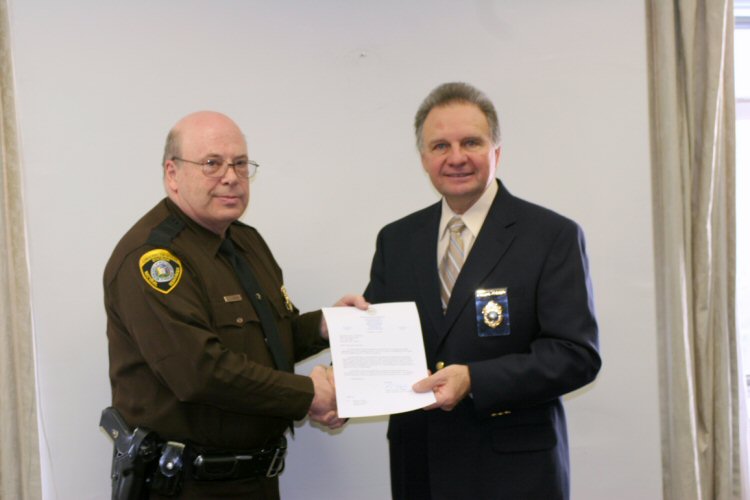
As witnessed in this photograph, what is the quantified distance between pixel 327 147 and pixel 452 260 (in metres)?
1.03

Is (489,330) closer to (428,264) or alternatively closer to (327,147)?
(428,264)

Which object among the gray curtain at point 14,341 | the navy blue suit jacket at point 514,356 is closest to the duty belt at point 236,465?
the navy blue suit jacket at point 514,356

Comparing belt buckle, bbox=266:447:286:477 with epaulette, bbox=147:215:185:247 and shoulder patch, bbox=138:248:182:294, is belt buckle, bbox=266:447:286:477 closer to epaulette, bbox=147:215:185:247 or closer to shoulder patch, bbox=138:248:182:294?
shoulder patch, bbox=138:248:182:294

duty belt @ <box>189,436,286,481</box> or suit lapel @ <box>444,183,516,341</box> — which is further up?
suit lapel @ <box>444,183,516,341</box>

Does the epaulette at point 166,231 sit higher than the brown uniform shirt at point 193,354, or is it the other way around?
the epaulette at point 166,231

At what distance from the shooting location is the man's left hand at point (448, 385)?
218 cm

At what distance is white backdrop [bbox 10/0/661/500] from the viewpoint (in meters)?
3.00

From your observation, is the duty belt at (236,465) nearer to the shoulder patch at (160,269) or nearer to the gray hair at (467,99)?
the shoulder patch at (160,269)

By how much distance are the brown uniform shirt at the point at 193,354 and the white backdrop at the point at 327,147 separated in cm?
77

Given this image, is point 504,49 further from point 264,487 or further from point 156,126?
point 264,487

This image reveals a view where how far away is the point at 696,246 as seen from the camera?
332 cm

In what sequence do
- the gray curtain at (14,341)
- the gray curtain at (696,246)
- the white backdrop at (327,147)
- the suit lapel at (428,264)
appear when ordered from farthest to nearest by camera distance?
the gray curtain at (696,246) < the white backdrop at (327,147) < the gray curtain at (14,341) < the suit lapel at (428,264)

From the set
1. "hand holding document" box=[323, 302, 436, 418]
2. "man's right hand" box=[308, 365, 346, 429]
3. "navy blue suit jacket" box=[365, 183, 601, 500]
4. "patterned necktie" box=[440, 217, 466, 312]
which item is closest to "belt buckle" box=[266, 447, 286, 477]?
"man's right hand" box=[308, 365, 346, 429]

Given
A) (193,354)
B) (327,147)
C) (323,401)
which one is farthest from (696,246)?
(193,354)
